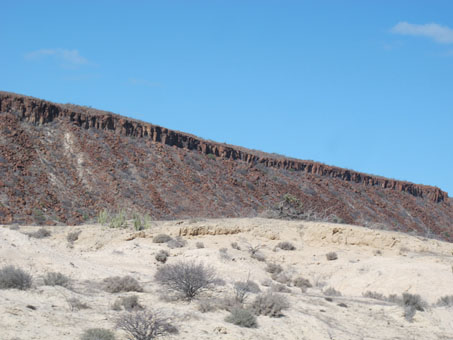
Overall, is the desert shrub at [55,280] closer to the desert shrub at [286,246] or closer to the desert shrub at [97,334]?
the desert shrub at [97,334]

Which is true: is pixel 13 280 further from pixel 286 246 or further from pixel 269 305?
pixel 286 246

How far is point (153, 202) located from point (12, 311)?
3813 cm

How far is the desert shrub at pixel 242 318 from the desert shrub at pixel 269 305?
86cm

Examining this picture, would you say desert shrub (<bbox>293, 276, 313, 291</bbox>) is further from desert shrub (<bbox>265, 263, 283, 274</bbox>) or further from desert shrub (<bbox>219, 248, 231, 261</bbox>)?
desert shrub (<bbox>219, 248, 231, 261</bbox>)

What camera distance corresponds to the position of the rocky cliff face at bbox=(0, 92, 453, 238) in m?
44.1

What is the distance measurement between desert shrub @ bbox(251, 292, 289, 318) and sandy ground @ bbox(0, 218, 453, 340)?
210 millimetres

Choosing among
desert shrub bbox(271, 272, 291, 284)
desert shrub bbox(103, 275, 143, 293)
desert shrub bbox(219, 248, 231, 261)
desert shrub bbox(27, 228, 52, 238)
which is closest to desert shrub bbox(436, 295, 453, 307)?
desert shrub bbox(271, 272, 291, 284)

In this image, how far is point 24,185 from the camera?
141 feet

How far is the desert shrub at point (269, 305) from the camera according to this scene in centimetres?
1401

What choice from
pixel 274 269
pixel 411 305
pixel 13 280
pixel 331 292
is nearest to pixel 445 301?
pixel 411 305

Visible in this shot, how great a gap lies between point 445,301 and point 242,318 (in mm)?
7705

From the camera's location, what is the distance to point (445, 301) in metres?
18.0

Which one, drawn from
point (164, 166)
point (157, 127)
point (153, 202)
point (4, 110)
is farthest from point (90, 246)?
point (157, 127)

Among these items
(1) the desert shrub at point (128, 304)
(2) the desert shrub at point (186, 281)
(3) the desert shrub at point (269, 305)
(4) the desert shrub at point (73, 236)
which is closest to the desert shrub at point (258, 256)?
(4) the desert shrub at point (73, 236)
